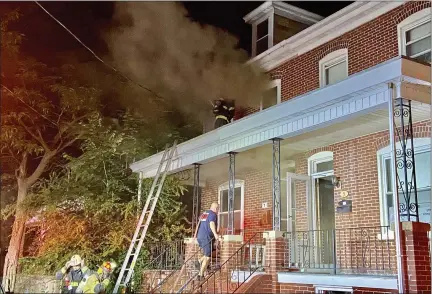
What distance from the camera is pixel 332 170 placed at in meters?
8.88

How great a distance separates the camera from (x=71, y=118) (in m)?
13.0

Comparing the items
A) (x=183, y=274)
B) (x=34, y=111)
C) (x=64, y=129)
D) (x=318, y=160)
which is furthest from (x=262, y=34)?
(x=183, y=274)

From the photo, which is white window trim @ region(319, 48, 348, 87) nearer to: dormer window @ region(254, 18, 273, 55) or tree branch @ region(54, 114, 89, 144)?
dormer window @ region(254, 18, 273, 55)

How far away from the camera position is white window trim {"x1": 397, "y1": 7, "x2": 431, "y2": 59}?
782 cm

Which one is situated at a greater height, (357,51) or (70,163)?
(357,51)

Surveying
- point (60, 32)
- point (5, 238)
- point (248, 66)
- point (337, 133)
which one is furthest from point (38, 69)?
point (337, 133)

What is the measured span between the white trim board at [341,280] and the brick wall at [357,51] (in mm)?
4167

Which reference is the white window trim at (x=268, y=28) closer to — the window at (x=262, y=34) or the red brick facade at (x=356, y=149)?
the window at (x=262, y=34)

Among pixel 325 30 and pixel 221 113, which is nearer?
pixel 325 30

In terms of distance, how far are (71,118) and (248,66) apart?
516 cm

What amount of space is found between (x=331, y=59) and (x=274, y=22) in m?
2.88

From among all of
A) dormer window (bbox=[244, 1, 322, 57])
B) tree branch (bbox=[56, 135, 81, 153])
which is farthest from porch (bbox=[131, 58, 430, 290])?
dormer window (bbox=[244, 1, 322, 57])

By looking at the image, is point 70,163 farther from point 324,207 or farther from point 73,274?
point 324,207

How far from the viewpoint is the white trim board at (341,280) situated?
222 inches
